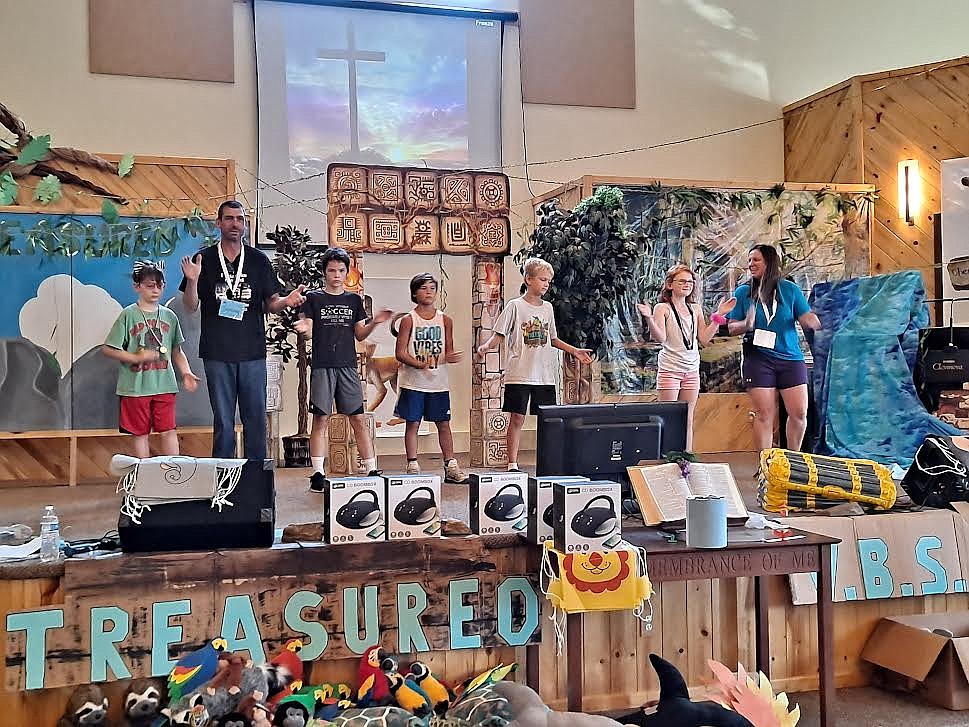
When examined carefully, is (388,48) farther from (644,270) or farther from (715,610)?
(715,610)

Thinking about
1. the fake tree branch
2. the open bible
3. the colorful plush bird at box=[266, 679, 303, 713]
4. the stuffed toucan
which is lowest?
the colorful plush bird at box=[266, 679, 303, 713]

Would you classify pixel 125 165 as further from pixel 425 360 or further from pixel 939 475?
pixel 939 475

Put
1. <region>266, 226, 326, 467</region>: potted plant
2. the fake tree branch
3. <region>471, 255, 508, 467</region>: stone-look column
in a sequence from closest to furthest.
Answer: the fake tree branch < <region>471, 255, 508, 467</region>: stone-look column < <region>266, 226, 326, 467</region>: potted plant

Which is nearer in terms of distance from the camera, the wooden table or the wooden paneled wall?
the wooden table

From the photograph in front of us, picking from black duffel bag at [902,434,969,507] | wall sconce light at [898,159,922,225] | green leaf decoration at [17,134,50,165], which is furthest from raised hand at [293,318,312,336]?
wall sconce light at [898,159,922,225]

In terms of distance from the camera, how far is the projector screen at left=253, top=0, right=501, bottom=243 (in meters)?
8.42

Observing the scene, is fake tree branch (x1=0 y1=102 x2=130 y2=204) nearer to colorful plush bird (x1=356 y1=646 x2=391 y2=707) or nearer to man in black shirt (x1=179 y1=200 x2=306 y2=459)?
man in black shirt (x1=179 y1=200 x2=306 y2=459)

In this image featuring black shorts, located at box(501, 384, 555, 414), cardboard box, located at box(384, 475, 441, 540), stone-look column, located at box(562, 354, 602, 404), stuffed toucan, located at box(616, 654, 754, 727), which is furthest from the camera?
stone-look column, located at box(562, 354, 602, 404)

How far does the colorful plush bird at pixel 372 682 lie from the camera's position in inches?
128

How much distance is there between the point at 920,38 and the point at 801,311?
5.62 m

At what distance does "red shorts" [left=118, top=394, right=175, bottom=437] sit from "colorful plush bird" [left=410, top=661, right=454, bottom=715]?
2.76 m

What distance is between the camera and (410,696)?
3.26 metres

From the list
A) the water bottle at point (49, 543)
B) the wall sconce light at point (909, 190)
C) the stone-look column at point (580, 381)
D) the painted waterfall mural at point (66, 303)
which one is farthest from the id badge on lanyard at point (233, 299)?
the wall sconce light at point (909, 190)

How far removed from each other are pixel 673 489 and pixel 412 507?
0.92m
